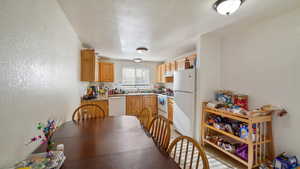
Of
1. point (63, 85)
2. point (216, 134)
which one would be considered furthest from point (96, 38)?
point (216, 134)

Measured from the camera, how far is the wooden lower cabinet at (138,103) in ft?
13.8

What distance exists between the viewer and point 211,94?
238cm

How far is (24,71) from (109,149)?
861 mm

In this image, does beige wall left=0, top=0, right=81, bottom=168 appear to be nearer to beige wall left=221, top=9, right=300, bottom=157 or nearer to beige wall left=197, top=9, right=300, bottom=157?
beige wall left=197, top=9, right=300, bottom=157

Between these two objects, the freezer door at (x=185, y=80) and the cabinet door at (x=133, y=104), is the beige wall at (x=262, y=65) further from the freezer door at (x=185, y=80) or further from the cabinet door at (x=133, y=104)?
the cabinet door at (x=133, y=104)

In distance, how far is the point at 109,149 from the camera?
0.93 meters

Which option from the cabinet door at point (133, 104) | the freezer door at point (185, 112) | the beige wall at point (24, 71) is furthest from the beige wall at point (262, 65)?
the cabinet door at point (133, 104)

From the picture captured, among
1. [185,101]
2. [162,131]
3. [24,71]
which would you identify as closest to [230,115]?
[185,101]

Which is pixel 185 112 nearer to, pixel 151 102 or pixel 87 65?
pixel 151 102

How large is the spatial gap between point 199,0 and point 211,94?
1751 millimetres

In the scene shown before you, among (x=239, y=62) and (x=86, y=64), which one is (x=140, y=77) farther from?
(x=239, y=62)

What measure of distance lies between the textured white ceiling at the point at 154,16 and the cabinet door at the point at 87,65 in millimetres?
502

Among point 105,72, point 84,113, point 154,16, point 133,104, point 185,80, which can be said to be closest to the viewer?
point 154,16

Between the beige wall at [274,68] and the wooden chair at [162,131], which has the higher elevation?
the beige wall at [274,68]
